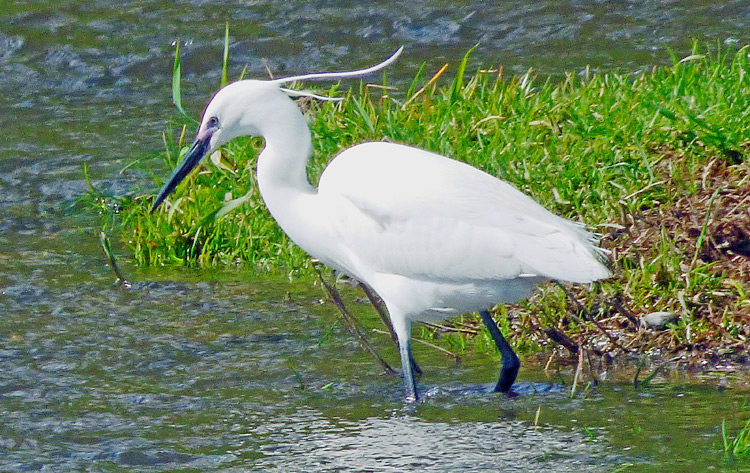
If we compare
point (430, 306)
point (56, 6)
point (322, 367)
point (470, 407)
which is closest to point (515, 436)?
point (470, 407)

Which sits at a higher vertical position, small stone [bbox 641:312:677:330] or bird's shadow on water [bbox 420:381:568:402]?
small stone [bbox 641:312:677:330]

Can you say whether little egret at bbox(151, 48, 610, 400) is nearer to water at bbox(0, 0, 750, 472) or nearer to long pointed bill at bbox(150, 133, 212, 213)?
long pointed bill at bbox(150, 133, 212, 213)

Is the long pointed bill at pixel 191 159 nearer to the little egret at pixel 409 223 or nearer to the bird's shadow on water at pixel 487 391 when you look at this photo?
the little egret at pixel 409 223

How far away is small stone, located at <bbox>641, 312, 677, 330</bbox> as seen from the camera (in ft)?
15.5

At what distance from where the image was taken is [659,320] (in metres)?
4.71

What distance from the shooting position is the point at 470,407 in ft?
14.1

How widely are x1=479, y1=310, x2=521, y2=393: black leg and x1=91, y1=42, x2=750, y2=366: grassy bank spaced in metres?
0.18

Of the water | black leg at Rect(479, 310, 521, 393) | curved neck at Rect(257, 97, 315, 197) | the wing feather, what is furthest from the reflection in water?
curved neck at Rect(257, 97, 315, 197)

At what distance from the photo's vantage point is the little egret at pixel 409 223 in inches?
169

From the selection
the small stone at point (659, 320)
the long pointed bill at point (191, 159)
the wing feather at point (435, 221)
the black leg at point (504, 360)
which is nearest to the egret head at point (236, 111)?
the long pointed bill at point (191, 159)

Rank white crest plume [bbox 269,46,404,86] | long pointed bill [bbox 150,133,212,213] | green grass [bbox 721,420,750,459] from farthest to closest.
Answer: long pointed bill [bbox 150,133,212,213] → white crest plume [bbox 269,46,404,86] → green grass [bbox 721,420,750,459]

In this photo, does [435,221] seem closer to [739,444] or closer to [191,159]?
[191,159]

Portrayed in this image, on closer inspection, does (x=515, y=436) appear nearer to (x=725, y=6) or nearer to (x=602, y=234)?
(x=602, y=234)

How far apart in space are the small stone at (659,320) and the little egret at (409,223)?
15.5 inches
